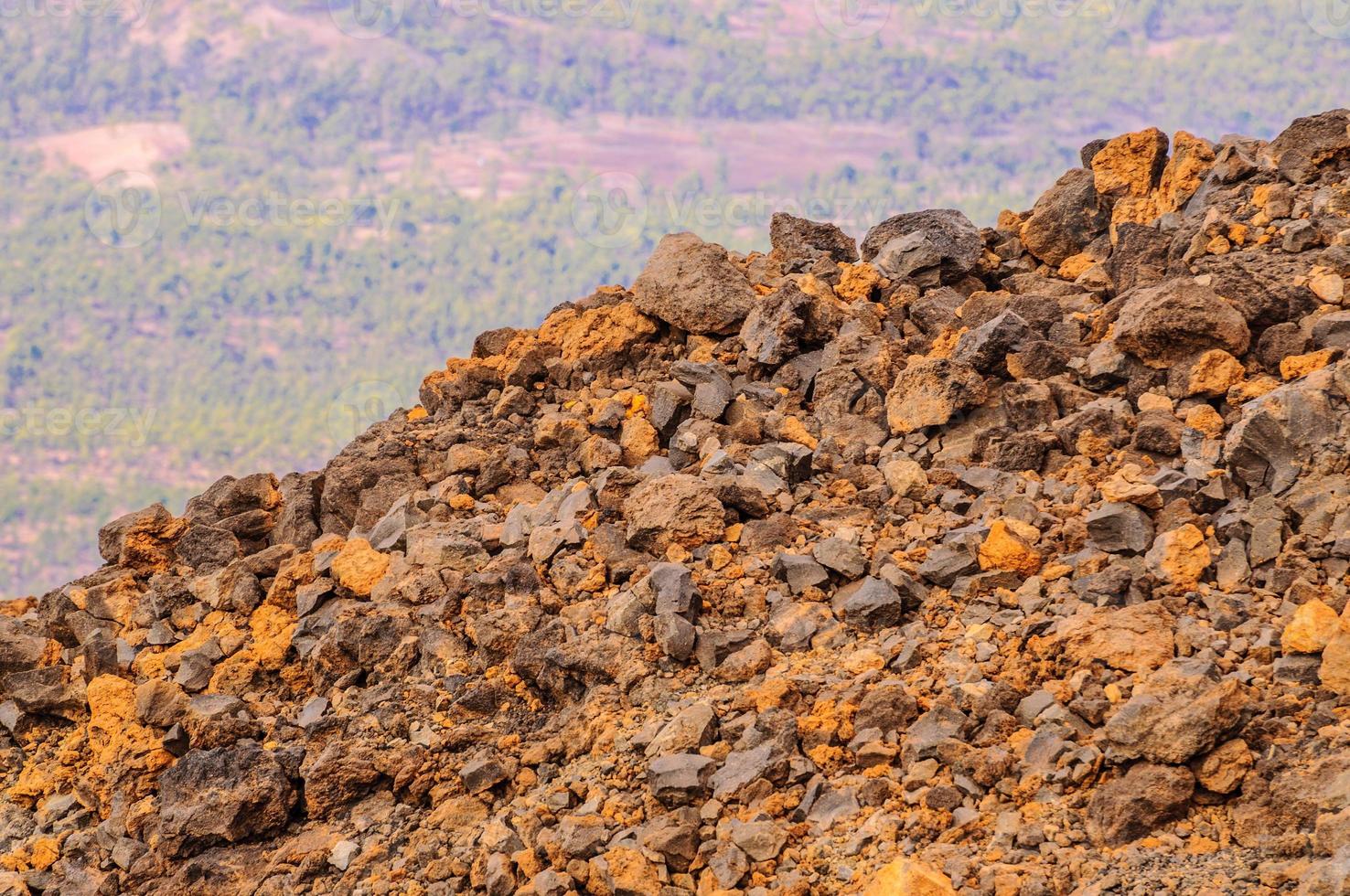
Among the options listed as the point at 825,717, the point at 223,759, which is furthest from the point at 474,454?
the point at 825,717

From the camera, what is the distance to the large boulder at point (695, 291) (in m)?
13.1

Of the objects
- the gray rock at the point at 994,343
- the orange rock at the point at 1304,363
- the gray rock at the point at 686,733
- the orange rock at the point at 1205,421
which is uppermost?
the orange rock at the point at 1304,363

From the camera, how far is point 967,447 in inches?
428

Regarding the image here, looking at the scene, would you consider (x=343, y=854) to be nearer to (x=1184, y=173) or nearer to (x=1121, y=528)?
(x=1121, y=528)

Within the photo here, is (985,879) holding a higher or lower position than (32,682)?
higher

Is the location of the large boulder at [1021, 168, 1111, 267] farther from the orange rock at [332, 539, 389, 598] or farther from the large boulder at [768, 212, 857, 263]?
the orange rock at [332, 539, 389, 598]

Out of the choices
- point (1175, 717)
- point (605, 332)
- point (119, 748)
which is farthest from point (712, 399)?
point (1175, 717)

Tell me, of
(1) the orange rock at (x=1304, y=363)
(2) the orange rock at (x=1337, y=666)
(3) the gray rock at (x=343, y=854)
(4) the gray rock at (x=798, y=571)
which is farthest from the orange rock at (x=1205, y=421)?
(3) the gray rock at (x=343, y=854)

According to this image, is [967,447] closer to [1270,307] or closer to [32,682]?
[1270,307]

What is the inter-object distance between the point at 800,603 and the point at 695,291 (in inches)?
173

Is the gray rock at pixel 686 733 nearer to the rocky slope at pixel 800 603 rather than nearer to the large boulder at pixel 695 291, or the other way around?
the rocky slope at pixel 800 603

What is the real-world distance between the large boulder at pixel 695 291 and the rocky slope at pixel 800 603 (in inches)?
1.4

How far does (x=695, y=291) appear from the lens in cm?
1313

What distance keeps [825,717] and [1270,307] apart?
5241mm
